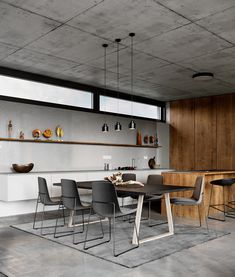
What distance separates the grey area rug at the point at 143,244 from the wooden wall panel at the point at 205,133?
4.00 metres

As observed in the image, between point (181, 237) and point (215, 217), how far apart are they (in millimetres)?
1744

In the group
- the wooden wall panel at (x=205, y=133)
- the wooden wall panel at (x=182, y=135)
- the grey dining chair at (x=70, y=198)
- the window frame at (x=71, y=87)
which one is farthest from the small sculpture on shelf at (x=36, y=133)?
the wooden wall panel at (x=205, y=133)

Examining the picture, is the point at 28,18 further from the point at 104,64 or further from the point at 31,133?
the point at 31,133

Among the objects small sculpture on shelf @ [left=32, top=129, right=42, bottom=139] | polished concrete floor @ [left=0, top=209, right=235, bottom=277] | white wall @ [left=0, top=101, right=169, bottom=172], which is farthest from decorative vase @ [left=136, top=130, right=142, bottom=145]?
polished concrete floor @ [left=0, top=209, right=235, bottom=277]

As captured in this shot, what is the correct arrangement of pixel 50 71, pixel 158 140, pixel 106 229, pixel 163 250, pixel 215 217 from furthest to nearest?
pixel 158 140
pixel 50 71
pixel 215 217
pixel 106 229
pixel 163 250

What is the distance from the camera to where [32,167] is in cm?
636

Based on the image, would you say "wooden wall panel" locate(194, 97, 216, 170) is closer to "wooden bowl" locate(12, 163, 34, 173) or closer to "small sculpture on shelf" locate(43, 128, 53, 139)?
"small sculpture on shelf" locate(43, 128, 53, 139)

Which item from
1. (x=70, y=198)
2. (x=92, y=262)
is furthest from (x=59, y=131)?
(x=92, y=262)

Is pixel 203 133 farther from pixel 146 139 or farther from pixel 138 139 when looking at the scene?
pixel 138 139

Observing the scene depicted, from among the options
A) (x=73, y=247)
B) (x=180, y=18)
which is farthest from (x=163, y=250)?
(x=180, y=18)

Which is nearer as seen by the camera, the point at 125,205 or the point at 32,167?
the point at 32,167

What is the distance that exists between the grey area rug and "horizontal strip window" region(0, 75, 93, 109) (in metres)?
2.65

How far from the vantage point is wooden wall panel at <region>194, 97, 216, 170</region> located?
882 centimetres

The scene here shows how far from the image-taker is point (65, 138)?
7.27m
